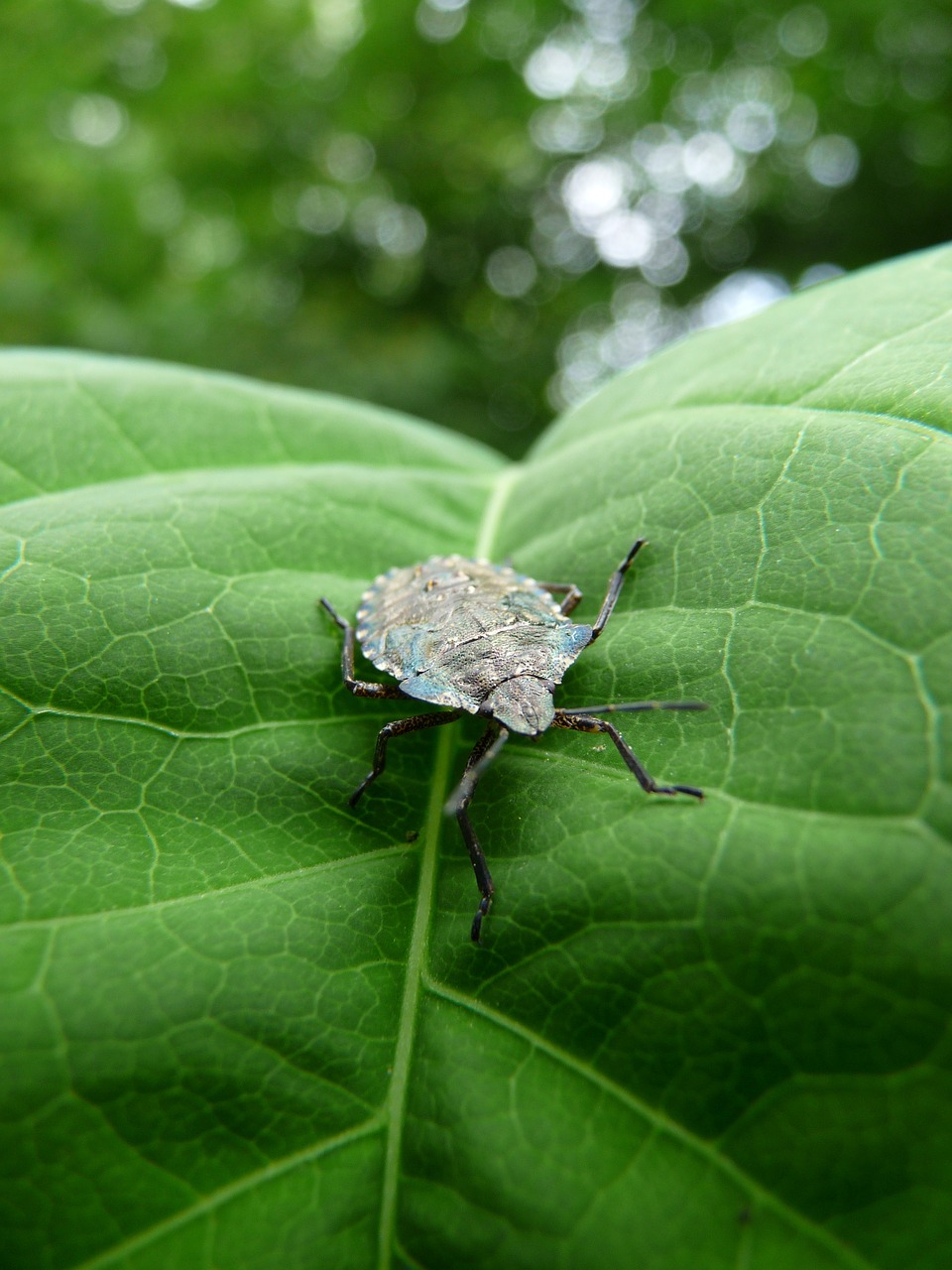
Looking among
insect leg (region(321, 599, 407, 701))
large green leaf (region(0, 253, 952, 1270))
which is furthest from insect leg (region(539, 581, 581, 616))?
insect leg (region(321, 599, 407, 701))

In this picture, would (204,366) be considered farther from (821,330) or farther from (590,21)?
(821,330)

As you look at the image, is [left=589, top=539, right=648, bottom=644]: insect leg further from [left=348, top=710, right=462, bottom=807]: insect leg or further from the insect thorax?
[left=348, top=710, right=462, bottom=807]: insect leg

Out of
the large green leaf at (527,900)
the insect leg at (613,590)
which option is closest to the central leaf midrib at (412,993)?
the large green leaf at (527,900)

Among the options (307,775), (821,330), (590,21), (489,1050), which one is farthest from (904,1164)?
(590,21)

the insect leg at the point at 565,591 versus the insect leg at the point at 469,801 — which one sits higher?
the insect leg at the point at 565,591

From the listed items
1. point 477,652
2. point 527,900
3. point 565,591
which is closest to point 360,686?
point 477,652

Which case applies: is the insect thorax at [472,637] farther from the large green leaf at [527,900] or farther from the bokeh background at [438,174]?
the bokeh background at [438,174]
